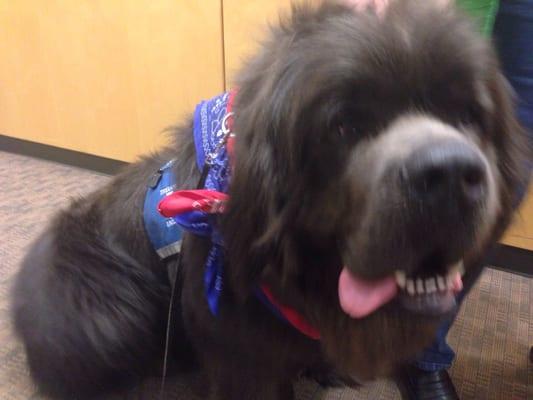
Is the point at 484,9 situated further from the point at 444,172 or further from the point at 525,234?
the point at 525,234

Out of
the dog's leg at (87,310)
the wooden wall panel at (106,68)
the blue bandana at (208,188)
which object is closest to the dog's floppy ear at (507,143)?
the blue bandana at (208,188)

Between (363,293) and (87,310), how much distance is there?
632mm

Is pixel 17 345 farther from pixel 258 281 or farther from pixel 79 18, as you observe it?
pixel 79 18

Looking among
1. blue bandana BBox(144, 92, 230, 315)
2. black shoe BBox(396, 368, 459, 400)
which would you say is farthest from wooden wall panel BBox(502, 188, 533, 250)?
blue bandana BBox(144, 92, 230, 315)

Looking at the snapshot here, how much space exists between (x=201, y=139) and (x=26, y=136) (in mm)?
1972

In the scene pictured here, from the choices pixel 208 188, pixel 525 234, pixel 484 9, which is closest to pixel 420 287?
Result: pixel 208 188

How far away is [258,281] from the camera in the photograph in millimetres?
776

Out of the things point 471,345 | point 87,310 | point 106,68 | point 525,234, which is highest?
point 106,68

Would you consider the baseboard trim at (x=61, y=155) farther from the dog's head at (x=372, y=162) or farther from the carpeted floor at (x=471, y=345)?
the dog's head at (x=372, y=162)

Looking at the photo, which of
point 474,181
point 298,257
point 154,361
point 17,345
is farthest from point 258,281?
point 17,345

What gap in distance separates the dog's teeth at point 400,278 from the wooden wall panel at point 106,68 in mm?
1385

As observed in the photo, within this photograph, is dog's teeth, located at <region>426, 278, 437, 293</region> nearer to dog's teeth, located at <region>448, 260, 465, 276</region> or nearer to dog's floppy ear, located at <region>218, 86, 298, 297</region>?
dog's teeth, located at <region>448, 260, 465, 276</region>

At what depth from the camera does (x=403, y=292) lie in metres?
0.70

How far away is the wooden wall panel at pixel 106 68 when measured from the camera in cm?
191
